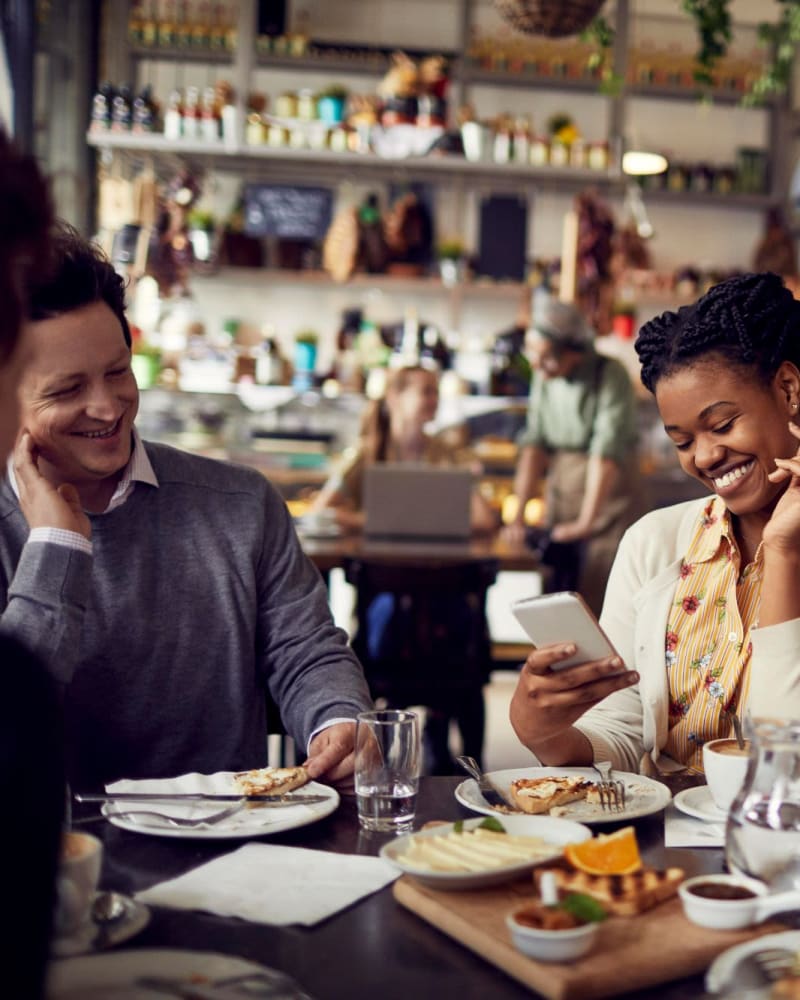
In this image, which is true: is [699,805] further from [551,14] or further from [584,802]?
[551,14]

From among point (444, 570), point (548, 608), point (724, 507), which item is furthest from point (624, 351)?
point (548, 608)

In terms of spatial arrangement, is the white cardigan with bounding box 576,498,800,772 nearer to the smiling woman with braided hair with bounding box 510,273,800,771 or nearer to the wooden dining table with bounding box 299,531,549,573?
the smiling woman with braided hair with bounding box 510,273,800,771

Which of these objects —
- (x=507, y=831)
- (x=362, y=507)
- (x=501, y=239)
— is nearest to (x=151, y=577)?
(x=507, y=831)

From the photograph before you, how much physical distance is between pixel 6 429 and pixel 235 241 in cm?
632

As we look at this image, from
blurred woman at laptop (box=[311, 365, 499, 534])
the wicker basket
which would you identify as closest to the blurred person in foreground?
blurred woman at laptop (box=[311, 365, 499, 534])

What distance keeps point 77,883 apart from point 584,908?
17.4 inches

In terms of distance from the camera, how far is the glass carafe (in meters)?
1.11

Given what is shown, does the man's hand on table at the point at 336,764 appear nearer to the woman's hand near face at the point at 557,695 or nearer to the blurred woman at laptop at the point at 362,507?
the woman's hand near face at the point at 557,695

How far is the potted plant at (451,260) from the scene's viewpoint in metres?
7.08

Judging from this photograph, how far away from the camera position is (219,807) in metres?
1.42

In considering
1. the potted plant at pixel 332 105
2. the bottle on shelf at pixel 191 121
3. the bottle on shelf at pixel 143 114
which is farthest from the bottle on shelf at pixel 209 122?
the potted plant at pixel 332 105

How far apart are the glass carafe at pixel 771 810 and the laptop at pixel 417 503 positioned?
2.94m

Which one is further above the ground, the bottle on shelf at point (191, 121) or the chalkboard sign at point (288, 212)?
the bottle on shelf at point (191, 121)

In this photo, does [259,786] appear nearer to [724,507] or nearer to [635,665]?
[635,665]
